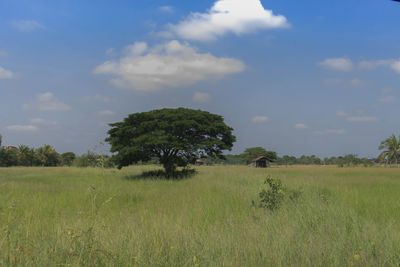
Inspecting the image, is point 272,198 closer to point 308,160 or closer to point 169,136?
point 169,136

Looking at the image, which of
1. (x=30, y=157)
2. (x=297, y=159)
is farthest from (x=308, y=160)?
(x=30, y=157)

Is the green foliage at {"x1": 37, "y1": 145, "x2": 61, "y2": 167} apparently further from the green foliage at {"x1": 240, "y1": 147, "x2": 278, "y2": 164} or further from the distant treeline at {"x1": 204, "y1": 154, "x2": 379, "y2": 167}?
the green foliage at {"x1": 240, "y1": 147, "x2": 278, "y2": 164}

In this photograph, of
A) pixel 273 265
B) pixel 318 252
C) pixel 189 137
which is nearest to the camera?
pixel 273 265

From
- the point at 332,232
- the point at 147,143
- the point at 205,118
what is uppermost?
the point at 205,118

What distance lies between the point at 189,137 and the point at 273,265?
23.2 metres

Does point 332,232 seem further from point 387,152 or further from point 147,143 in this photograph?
point 387,152

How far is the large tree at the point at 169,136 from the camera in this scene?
82.7 ft

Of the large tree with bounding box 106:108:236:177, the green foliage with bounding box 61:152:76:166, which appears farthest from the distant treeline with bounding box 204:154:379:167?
the large tree with bounding box 106:108:236:177

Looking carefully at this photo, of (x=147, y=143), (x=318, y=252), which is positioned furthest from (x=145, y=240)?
(x=147, y=143)

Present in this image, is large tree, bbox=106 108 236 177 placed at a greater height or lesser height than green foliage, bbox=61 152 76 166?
greater

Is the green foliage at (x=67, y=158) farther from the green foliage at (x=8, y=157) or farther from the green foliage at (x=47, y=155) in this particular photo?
the green foliage at (x=8, y=157)

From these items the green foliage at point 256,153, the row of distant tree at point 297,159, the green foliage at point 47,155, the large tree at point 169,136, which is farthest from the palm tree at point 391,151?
the green foliage at point 47,155

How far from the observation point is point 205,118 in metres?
27.6

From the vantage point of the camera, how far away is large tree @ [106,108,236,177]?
25219 mm
